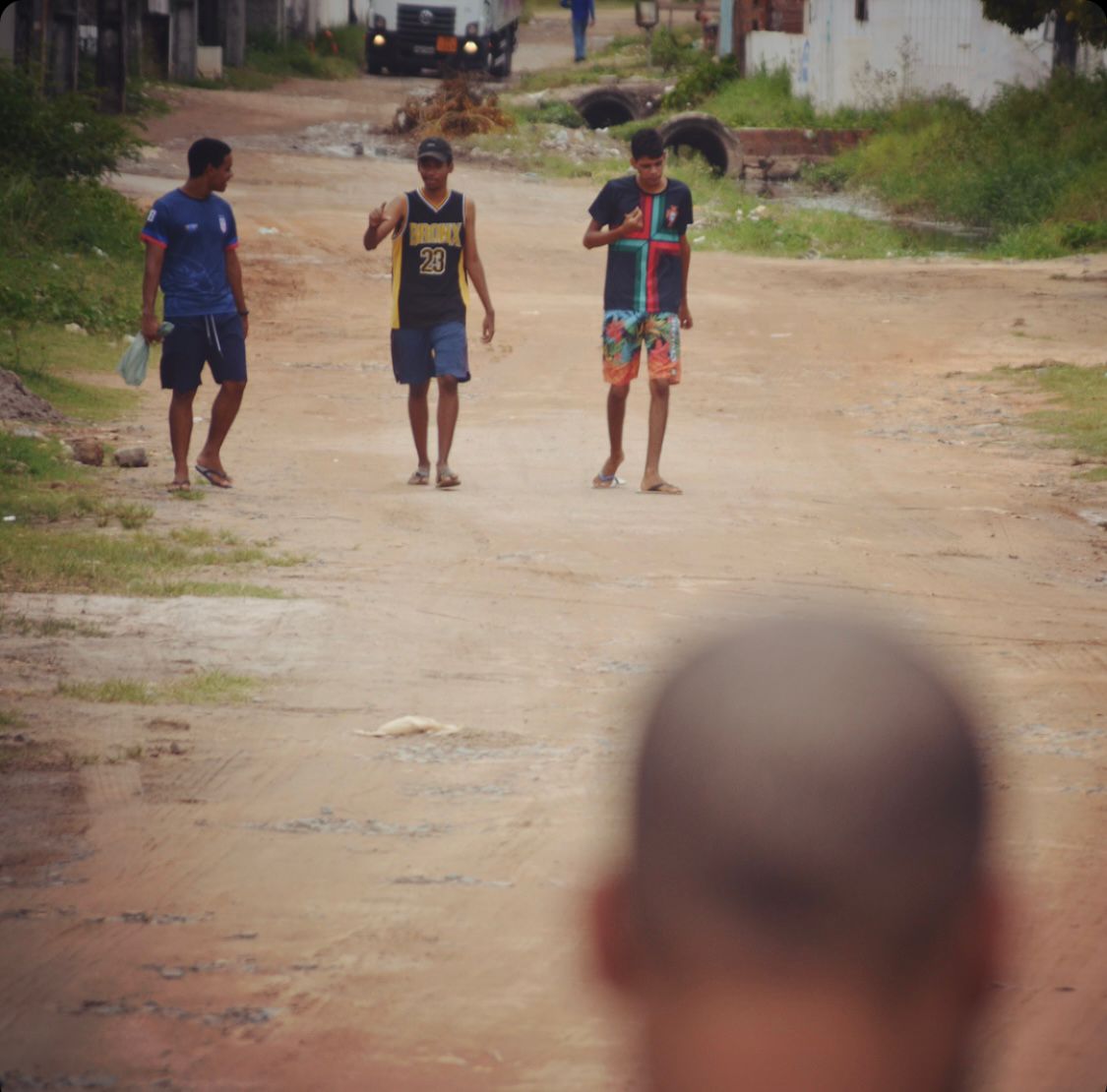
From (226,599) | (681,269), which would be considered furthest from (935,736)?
(681,269)

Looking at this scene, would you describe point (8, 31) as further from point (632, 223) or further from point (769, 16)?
point (769, 16)

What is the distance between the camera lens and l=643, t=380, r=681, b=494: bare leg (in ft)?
29.1

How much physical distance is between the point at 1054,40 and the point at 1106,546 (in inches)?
799

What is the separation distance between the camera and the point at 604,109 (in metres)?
33.9

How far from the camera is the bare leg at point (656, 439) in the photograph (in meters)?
8.88

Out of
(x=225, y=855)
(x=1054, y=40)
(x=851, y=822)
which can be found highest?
(x=1054, y=40)

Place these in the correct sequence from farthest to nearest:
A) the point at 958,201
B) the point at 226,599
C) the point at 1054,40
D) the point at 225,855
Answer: the point at 1054,40 → the point at 958,201 → the point at 226,599 → the point at 225,855

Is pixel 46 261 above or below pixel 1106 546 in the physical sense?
above

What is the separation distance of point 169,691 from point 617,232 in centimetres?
412

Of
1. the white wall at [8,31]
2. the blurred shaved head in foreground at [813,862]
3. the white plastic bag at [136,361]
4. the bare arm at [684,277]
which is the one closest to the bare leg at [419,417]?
the white plastic bag at [136,361]

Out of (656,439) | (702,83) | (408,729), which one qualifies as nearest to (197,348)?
(656,439)

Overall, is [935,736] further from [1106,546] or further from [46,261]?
[46,261]

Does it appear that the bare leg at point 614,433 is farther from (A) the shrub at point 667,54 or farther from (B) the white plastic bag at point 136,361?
(A) the shrub at point 667,54

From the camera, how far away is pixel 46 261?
15500 mm
